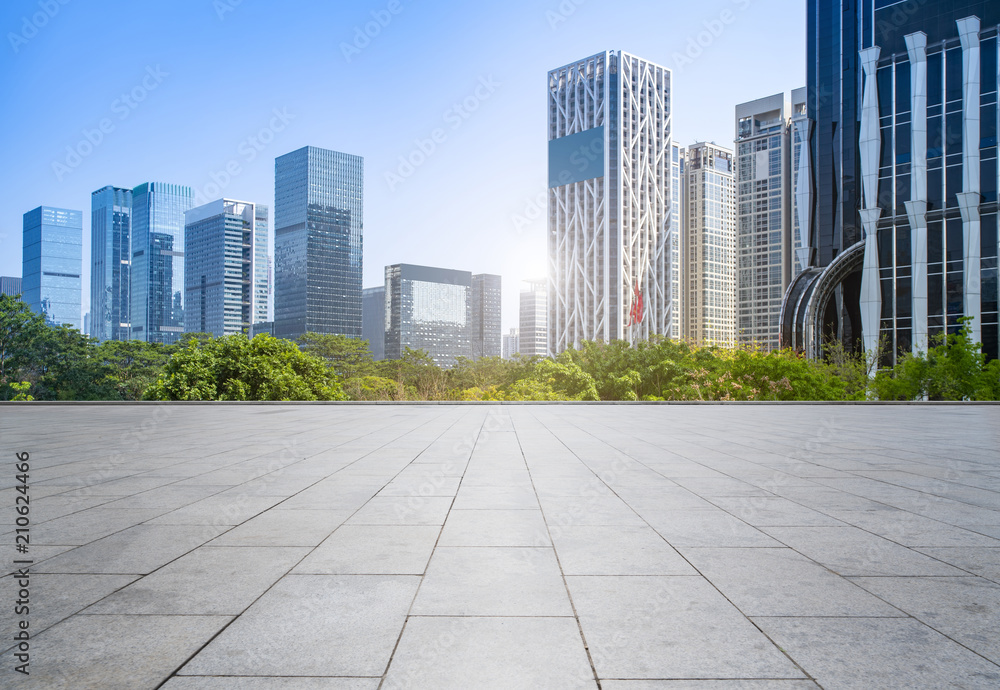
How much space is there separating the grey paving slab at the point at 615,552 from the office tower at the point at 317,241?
129m

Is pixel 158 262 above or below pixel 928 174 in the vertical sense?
above

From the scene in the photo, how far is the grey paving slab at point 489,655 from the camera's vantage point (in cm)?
239

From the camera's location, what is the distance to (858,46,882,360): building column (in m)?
42.1

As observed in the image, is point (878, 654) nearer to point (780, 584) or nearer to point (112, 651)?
point (780, 584)

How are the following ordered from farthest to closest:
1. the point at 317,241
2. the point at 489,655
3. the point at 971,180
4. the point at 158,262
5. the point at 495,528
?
the point at 158,262, the point at 317,241, the point at 971,180, the point at 495,528, the point at 489,655

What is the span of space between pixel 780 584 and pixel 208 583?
3240 mm

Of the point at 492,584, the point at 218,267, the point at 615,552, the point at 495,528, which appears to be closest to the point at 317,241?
the point at 218,267

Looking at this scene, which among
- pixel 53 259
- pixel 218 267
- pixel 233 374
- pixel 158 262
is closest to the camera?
pixel 233 374

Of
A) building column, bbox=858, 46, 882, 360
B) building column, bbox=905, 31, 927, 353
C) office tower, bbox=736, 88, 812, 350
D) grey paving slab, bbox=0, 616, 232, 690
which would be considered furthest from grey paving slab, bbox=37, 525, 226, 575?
office tower, bbox=736, 88, 812, 350

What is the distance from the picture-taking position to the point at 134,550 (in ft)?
13.6

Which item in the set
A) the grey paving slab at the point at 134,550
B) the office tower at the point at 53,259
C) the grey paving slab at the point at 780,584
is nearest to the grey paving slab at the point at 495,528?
the grey paving slab at the point at 780,584

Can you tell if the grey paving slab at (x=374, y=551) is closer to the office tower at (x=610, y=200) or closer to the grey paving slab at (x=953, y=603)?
the grey paving slab at (x=953, y=603)

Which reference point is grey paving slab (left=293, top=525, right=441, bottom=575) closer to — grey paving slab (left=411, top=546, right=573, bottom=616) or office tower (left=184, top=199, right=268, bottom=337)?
grey paving slab (left=411, top=546, right=573, bottom=616)

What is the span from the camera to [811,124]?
60938 millimetres
